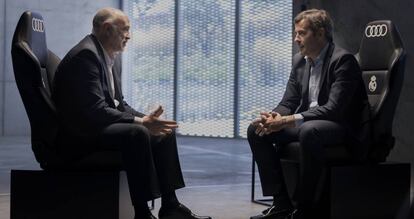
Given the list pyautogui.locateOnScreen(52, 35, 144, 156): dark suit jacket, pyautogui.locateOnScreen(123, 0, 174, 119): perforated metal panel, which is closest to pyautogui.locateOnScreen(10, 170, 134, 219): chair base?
pyautogui.locateOnScreen(52, 35, 144, 156): dark suit jacket

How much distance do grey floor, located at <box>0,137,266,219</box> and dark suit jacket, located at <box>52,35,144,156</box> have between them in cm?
80

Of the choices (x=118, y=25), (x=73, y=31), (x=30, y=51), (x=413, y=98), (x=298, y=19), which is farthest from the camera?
(x=73, y=31)

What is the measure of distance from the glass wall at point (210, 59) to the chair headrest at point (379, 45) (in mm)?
5721

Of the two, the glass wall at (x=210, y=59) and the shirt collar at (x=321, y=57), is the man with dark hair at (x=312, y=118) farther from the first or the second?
the glass wall at (x=210, y=59)

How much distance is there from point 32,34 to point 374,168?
1.81 meters

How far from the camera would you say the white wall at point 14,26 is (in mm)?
10195

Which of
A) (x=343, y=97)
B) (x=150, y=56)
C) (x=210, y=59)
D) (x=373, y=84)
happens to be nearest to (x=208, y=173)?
(x=373, y=84)

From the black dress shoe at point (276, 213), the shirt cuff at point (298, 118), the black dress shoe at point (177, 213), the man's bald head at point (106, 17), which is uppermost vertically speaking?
the man's bald head at point (106, 17)

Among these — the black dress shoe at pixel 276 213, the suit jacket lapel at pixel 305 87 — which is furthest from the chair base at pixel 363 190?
the suit jacket lapel at pixel 305 87

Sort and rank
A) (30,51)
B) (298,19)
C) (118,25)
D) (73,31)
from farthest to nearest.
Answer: (73,31) → (298,19) → (118,25) → (30,51)

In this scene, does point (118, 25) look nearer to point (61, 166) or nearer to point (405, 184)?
point (61, 166)

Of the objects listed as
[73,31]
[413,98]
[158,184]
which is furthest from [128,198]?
[73,31]

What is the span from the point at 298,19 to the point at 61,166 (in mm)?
1407

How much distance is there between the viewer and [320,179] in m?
3.24
